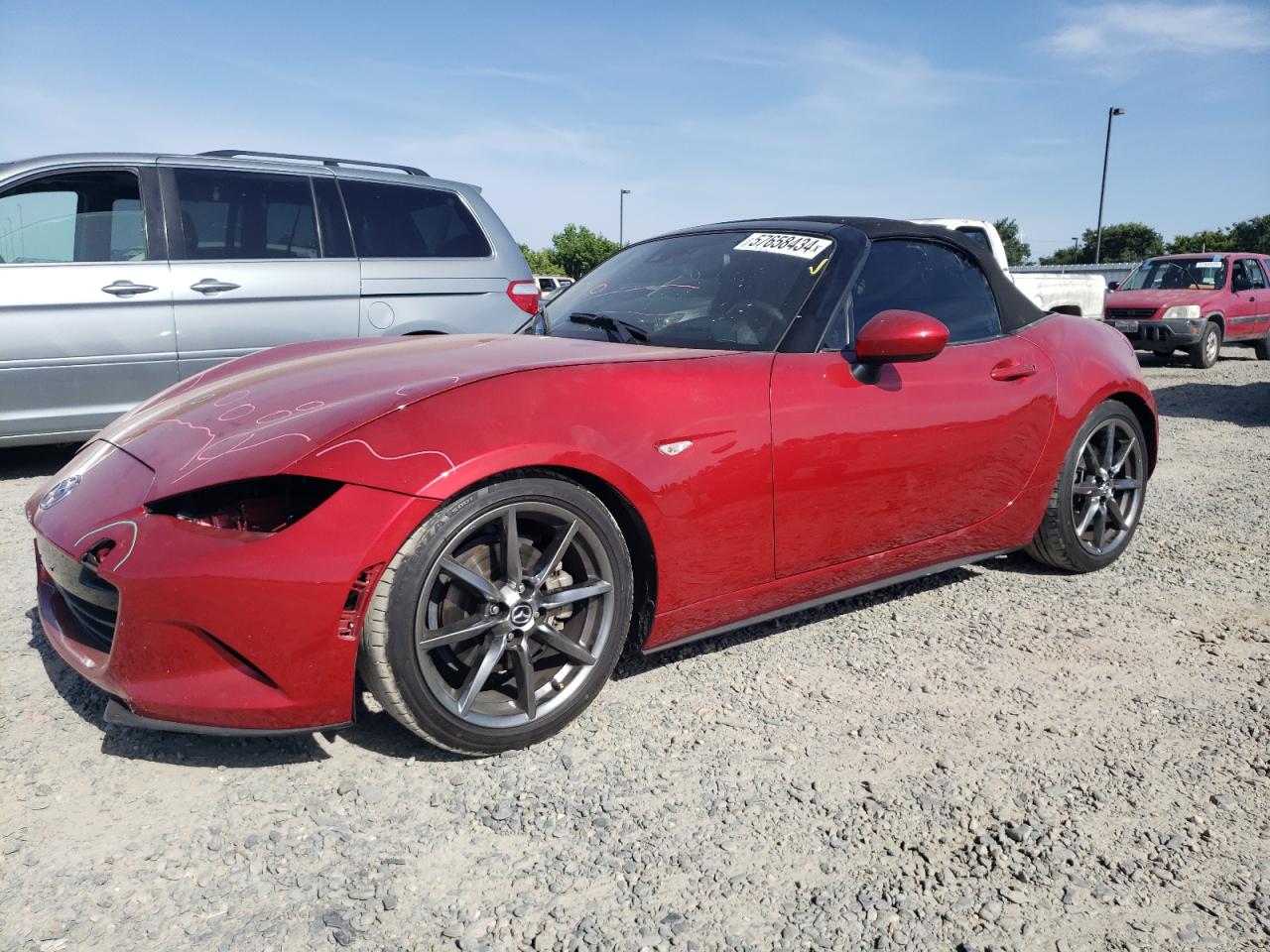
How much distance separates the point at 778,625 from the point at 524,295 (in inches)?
147

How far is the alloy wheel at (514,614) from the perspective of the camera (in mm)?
2256

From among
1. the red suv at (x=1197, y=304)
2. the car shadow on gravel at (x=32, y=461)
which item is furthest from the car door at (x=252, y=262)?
the red suv at (x=1197, y=304)

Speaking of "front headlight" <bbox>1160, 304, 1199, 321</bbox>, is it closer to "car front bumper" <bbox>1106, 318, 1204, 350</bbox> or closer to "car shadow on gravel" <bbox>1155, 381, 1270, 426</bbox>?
"car front bumper" <bbox>1106, 318, 1204, 350</bbox>

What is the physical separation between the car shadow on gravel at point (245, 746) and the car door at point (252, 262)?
11.2ft

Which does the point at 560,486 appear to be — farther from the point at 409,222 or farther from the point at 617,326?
the point at 409,222

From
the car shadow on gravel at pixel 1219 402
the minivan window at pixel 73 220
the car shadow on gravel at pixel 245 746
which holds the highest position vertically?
the minivan window at pixel 73 220

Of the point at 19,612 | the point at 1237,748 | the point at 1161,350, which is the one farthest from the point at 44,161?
the point at 1161,350

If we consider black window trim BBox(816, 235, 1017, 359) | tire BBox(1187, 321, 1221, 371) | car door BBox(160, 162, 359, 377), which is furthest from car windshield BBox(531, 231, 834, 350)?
tire BBox(1187, 321, 1221, 371)

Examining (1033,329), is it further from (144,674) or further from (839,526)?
(144,674)

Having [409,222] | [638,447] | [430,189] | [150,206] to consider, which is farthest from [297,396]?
[430,189]

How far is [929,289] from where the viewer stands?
338 cm

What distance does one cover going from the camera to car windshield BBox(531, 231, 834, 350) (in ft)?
9.84

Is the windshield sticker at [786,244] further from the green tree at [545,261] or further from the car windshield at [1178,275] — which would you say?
the green tree at [545,261]

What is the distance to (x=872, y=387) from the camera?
2.96m
